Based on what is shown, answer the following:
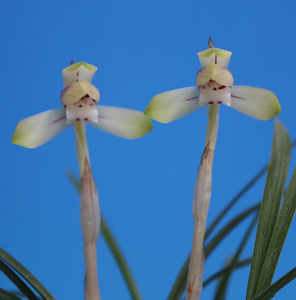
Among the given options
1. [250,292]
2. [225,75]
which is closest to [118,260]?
[250,292]

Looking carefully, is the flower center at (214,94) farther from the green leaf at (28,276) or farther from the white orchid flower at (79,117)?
the green leaf at (28,276)

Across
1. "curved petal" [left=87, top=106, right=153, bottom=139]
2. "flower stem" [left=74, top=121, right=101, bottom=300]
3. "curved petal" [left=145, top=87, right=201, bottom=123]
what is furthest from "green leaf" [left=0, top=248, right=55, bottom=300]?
"curved petal" [left=145, top=87, right=201, bottom=123]

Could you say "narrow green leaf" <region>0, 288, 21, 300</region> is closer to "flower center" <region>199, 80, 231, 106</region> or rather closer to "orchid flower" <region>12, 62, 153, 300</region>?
"orchid flower" <region>12, 62, 153, 300</region>

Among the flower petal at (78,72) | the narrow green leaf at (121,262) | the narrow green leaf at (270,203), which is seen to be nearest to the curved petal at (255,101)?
the narrow green leaf at (270,203)

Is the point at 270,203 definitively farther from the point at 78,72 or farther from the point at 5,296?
the point at 5,296

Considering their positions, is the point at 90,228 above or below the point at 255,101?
below

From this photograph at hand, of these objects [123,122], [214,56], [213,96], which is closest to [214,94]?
[213,96]
